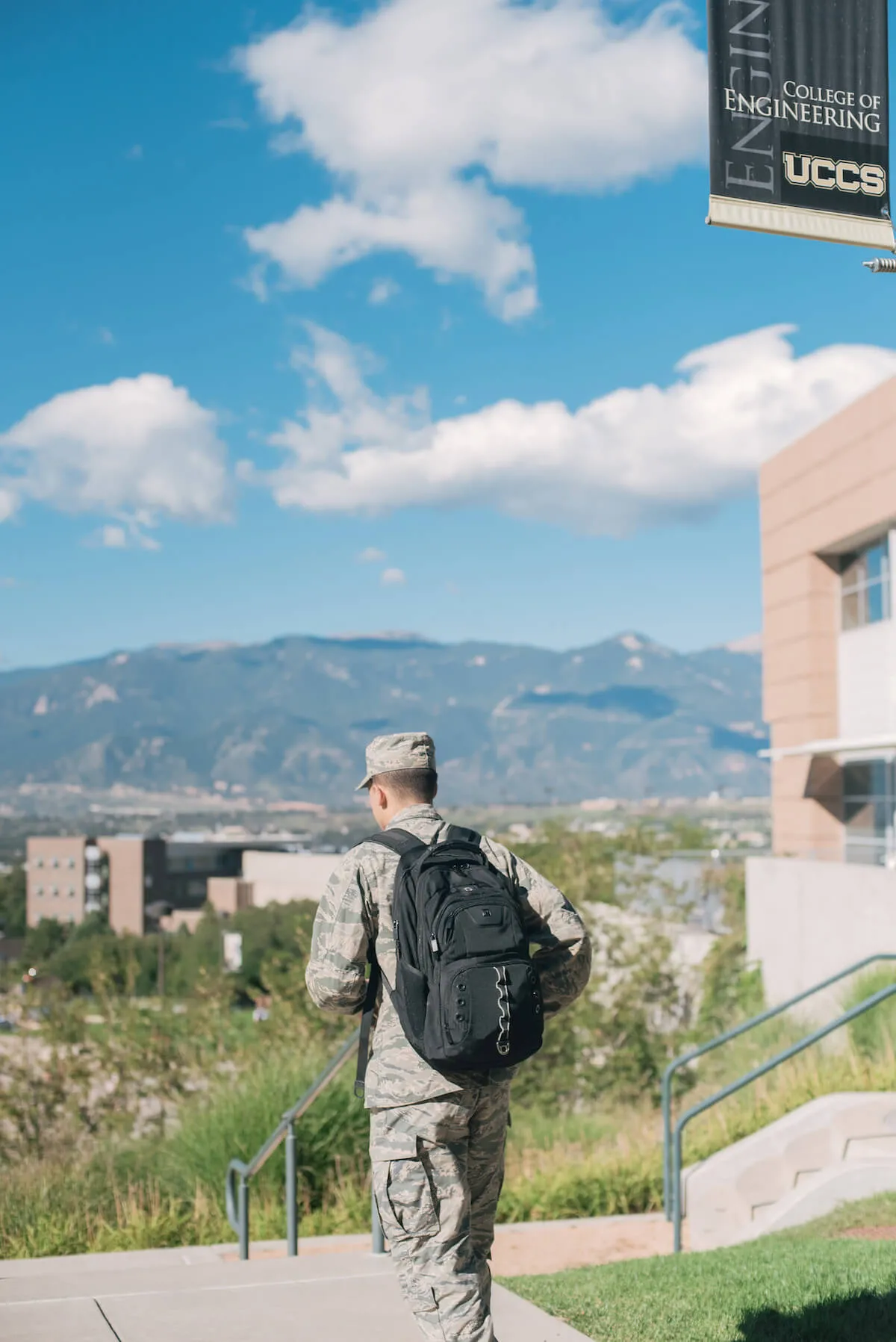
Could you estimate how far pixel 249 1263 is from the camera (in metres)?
6.23

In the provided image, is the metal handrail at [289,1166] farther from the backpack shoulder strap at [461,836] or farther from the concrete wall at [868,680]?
the concrete wall at [868,680]

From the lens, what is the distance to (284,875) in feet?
441

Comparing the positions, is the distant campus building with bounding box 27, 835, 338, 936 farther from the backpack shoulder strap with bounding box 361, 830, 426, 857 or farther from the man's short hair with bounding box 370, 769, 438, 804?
the backpack shoulder strap with bounding box 361, 830, 426, 857

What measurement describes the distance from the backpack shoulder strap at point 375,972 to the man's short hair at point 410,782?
153 mm

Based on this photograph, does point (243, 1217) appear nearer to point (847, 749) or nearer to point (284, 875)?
point (847, 749)

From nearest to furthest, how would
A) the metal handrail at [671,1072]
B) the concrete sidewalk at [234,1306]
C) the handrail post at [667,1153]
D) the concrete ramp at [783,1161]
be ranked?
the concrete sidewalk at [234,1306] < the concrete ramp at [783,1161] < the metal handrail at [671,1072] < the handrail post at [667,1153]

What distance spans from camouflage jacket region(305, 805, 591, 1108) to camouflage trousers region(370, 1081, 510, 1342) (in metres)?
0.07

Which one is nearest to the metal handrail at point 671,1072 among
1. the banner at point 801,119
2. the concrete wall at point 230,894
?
the banner at point 801,119

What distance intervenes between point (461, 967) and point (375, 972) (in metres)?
0.41

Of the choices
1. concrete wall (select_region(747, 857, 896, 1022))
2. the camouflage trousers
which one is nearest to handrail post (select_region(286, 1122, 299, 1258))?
the camouflage trousers

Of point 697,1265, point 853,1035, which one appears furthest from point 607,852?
point 697,1265

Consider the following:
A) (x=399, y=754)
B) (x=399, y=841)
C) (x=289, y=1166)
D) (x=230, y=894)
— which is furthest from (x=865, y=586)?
(x=230, y=894)

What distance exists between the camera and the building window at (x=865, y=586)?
26250 mm

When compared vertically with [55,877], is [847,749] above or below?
above
